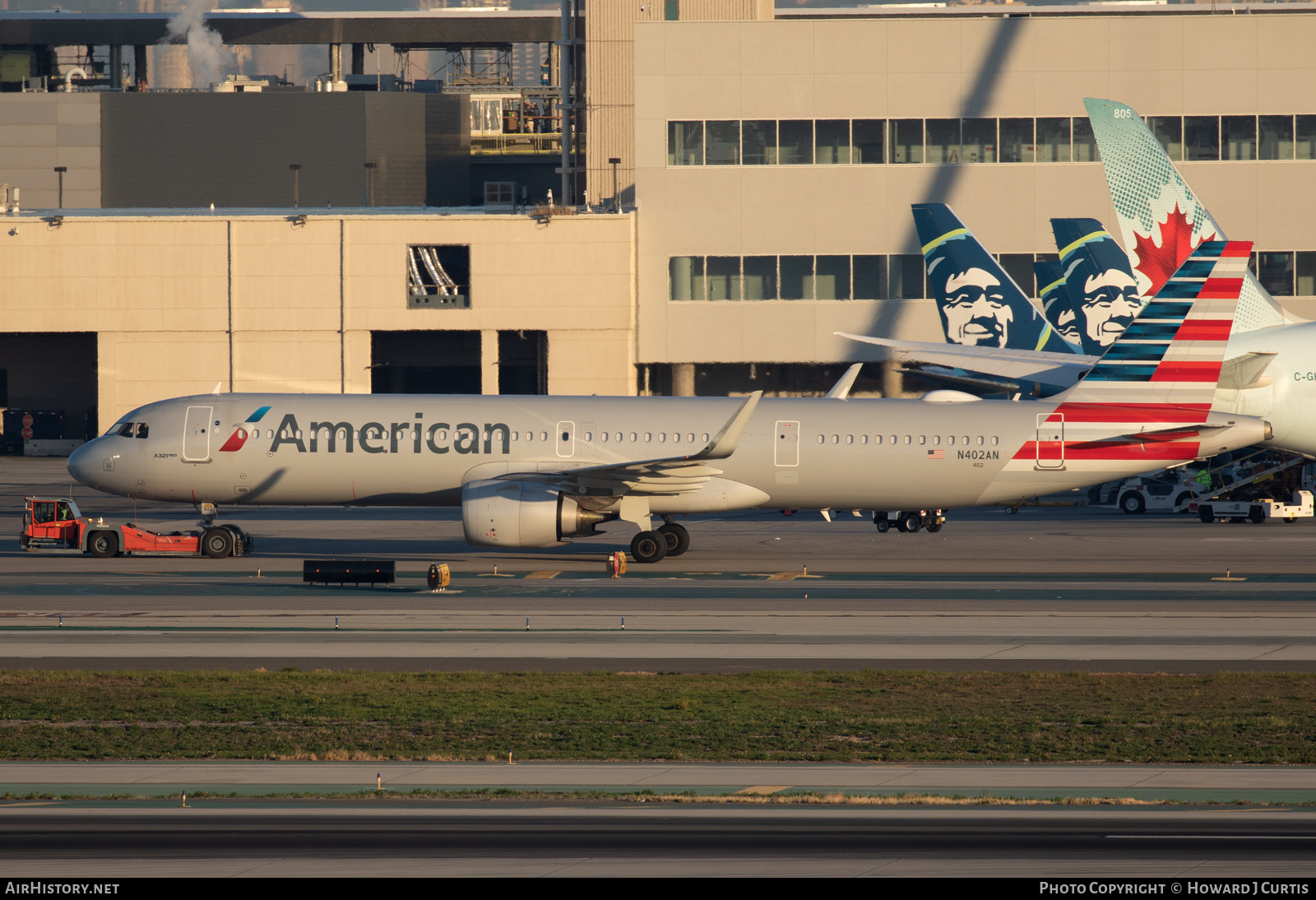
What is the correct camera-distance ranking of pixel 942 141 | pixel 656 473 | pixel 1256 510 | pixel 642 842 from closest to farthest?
pixel 642 842 < pixel 656 473 < pixel 1256 510 < pixel 942 141

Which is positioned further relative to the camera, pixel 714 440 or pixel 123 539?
pixel 123 539

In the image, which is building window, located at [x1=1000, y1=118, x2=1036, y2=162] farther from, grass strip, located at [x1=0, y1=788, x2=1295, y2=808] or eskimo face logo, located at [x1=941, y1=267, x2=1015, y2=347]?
grass strip, located at [x1=0, y1=788, x2=1295, y2=808]

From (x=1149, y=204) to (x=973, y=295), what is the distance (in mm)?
11533

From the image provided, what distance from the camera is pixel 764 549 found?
4550cm

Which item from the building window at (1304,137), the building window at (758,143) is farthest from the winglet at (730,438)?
the building window at (1304,137)

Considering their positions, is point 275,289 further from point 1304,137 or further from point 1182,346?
point 1304,137

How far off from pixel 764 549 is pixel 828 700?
71.5 ft

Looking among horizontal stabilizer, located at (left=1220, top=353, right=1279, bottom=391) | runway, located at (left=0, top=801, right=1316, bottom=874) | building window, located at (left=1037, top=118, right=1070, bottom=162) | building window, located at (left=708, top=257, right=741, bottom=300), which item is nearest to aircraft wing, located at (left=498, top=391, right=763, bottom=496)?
horizontal stabilizer, located at (left=1220, top=353, right=1279, bottom=391)

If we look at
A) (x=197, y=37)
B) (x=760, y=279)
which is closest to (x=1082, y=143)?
(x=760, y=279)

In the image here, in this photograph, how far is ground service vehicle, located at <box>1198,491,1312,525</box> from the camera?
179 feet

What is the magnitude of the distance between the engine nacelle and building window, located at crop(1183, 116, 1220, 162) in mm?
53793

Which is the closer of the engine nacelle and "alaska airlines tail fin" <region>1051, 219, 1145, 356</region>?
the engine nacelle

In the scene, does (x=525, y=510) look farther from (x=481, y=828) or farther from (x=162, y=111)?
(x=162, y=111)

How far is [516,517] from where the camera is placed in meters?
38.6
